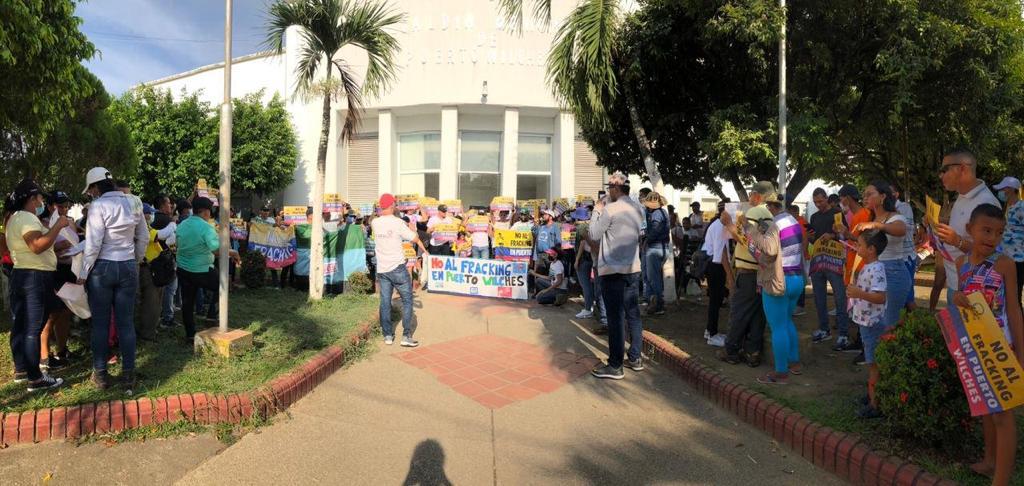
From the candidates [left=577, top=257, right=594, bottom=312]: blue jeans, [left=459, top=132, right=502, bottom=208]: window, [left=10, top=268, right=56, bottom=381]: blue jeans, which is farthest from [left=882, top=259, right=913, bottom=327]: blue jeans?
[left=459, top=132, right=502, bottom=208]: window

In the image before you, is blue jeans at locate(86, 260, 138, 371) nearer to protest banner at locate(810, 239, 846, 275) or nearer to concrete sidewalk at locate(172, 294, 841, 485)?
concrete sidewalk at locate(172, 294, 841, 485)

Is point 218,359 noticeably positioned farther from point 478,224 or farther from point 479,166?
point 479,166

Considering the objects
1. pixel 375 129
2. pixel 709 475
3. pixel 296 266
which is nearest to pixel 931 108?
pixel 709 475

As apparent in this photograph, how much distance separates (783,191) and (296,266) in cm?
844

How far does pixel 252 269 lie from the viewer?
9492 millimetres

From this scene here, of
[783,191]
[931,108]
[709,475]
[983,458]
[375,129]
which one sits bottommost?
[709,475]

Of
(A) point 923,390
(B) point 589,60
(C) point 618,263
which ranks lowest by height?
(A) point 923,390

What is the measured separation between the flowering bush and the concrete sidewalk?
61 cm

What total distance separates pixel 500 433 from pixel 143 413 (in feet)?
8.42

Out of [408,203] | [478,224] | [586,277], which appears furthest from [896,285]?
[408,203]

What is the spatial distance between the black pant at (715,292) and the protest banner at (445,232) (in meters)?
6.61

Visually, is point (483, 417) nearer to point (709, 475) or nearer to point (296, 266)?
Result: point (709, 475)

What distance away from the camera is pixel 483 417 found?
14.4 ft

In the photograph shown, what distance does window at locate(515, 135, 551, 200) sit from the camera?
23.6 meters
